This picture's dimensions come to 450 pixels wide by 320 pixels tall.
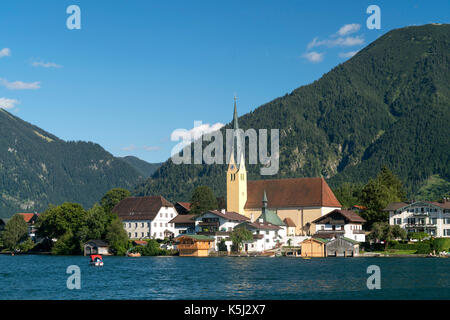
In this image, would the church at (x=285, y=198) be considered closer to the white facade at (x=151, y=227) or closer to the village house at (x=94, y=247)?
the white facade at (x=151, y=227)

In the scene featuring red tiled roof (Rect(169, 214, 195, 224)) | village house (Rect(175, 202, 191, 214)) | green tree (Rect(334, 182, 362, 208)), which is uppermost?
green tree (Rect(334, 182, 362, 208))

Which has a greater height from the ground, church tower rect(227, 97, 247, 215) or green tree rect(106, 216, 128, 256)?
church tower rect(227, 97, 247, 215)

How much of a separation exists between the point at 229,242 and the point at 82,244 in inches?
1123

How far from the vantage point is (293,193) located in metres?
138

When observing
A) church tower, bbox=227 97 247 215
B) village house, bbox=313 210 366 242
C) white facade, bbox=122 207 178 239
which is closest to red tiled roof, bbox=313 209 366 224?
village house, bbox=313 210 366 242

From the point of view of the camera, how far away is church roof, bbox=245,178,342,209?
133000mm

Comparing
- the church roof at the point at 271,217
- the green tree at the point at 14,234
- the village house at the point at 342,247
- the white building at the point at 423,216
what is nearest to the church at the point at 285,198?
the church roof at the point at 271,217

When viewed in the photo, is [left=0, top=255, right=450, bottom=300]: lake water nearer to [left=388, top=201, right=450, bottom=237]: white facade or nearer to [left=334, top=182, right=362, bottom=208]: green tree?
[left=388, top=201, right=450, bottom=237]: white facade

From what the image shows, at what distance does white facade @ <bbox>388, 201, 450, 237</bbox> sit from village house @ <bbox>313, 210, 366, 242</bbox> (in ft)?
23.9

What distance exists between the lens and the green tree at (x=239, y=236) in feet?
370

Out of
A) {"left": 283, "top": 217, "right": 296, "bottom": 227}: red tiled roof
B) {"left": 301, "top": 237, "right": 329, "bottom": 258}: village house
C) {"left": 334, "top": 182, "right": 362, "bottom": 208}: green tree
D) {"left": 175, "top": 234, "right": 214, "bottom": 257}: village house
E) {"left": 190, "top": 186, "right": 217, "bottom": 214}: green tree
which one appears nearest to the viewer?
{"left": 301, "top": 237, "right": 329, "bottom": 258}: village house

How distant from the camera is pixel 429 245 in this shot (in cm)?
10369
